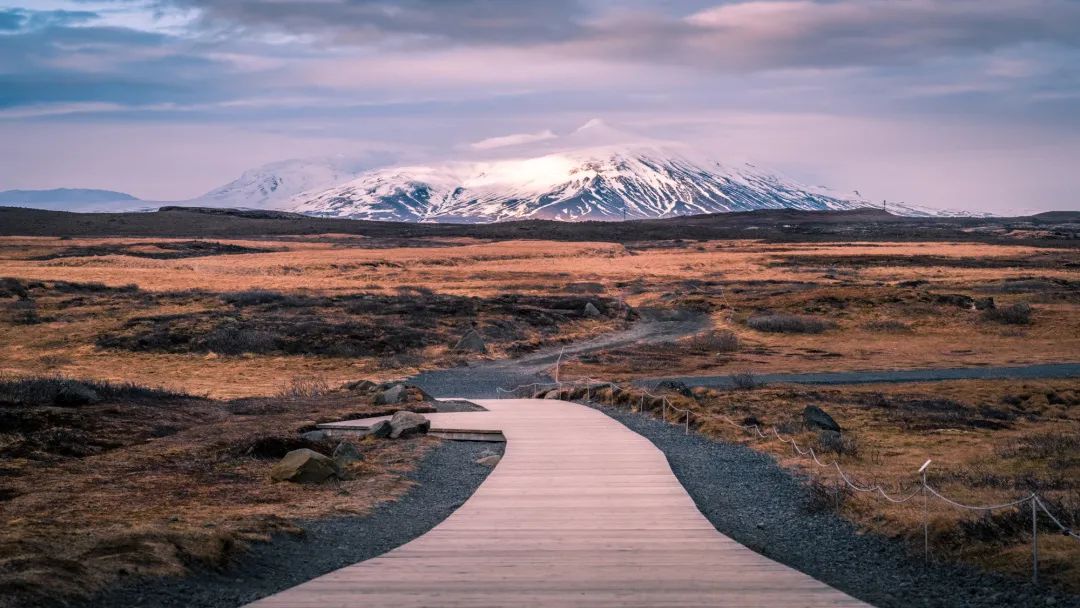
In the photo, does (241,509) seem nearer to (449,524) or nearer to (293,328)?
(449,524)

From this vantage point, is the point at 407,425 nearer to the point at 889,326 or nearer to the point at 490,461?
the point at 490,461

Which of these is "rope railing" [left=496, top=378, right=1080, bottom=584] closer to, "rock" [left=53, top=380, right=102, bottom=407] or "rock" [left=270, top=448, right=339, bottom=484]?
"rock" [left=270, top=448, right=339, bottom=484]

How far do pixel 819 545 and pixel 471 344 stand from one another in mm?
33658

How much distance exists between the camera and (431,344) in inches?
1786

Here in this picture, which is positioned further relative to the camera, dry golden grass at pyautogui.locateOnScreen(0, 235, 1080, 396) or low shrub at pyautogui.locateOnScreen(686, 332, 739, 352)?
low shrub at pyautogui.locateOnScreen(686, 332, 739, 352)

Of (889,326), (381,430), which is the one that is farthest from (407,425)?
(889,326)

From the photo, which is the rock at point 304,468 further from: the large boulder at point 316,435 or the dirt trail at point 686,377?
the dirt trail at point 686,377

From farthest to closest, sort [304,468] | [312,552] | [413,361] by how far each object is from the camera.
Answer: [413,361] → [304,468] → [312,552]

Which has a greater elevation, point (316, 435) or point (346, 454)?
point (346, 454)

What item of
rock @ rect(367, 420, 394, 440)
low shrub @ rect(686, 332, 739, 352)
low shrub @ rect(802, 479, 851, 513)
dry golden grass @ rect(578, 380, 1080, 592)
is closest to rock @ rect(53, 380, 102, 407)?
rock @ rect(367, 420, 394, 440)

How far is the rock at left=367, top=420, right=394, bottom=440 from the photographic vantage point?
2205cm

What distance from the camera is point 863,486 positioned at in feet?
52.3

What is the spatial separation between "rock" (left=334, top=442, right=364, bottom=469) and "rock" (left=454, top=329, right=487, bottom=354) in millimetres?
26059

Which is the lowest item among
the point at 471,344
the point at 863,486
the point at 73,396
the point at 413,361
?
the point at 413,361
